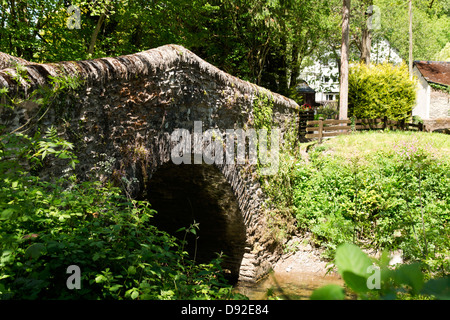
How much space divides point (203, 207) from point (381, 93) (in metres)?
14.9

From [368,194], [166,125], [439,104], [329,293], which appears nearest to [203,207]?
[166,125]

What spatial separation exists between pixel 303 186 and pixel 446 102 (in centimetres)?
2414

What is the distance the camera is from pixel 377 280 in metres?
0.67

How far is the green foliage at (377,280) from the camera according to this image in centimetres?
60

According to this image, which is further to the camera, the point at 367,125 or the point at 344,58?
the point at 367,125

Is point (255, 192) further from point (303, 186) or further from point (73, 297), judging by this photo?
point (73, 297)

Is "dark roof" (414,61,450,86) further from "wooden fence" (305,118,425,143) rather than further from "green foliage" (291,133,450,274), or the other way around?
"green foliage" (291,133,450,274)

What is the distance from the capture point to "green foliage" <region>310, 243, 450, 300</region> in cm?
60

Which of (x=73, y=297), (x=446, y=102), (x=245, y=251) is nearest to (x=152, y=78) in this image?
(x=73, y=297)

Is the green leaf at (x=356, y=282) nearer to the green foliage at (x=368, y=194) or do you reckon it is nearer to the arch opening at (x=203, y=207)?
the arch opening at (x=203, y=207)

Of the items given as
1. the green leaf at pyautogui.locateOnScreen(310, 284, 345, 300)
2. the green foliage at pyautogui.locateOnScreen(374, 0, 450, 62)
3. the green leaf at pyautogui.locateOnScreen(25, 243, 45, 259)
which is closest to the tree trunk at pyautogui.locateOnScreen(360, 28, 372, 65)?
the green foliage at pyautogui.locateOnScreen(374, 0, 450, 62)

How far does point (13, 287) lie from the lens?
2215 mm

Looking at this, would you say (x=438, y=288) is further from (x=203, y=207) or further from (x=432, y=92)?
(x=432, y=92)

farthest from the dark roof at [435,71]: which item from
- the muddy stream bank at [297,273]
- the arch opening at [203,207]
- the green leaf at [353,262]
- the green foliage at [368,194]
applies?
the green leaf at [353,262]
